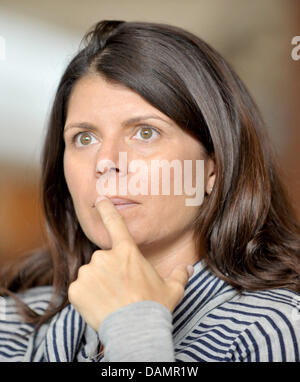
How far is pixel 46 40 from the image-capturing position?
2611 mm

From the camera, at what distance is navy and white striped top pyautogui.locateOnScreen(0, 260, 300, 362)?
28.7 inches

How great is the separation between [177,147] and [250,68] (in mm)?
1492

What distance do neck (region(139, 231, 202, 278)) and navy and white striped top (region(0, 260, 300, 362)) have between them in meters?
0.06

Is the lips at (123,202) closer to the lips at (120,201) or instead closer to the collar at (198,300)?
the lips at (120,201)

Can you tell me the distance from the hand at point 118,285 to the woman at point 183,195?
0.08 m

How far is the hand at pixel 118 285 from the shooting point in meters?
0.77
